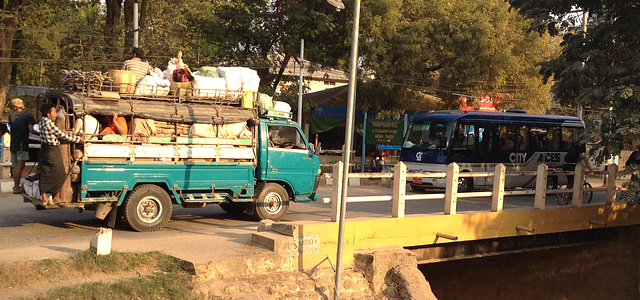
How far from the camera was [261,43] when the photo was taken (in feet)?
85.1

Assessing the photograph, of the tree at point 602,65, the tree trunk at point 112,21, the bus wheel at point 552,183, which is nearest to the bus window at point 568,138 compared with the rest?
the bus wheel at point 552,183

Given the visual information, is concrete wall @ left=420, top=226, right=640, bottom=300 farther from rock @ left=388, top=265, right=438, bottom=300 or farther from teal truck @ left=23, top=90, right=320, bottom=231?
rock @ left=388, top=265, right=438, bottom=300

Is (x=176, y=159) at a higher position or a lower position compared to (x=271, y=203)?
higher

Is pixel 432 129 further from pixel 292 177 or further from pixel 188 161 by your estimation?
pixel 188 161

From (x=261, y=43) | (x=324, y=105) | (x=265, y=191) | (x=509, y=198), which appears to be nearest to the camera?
(x=265, y=191)

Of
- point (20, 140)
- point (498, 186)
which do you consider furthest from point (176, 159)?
point (498, 186)

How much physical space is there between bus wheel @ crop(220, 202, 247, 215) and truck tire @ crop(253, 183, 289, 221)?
1.01 meters

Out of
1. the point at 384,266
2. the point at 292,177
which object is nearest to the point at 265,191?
the point at 292,177

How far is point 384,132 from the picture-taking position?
2362cm

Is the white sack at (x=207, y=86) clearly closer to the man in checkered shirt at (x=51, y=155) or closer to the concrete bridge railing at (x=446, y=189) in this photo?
the man in checkered shirt at (x=51, y=155)

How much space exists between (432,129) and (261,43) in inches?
401

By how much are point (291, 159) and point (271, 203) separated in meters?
0.95

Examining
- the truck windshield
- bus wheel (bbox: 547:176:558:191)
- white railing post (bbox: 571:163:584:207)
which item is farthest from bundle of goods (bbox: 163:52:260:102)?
bus wheel (bbox: 547:176:558:191)

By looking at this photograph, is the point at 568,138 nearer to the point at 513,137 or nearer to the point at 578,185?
the point at 513,137
